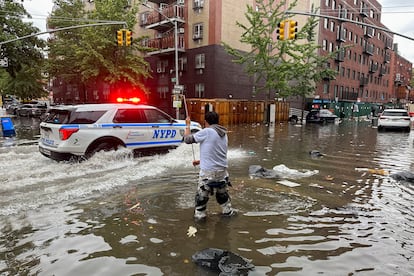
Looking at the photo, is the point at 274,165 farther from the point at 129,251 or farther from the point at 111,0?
the point at 111,0

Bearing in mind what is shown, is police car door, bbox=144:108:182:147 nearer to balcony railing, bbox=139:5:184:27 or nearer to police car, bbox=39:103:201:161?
police car, bbox=39:103:201:161

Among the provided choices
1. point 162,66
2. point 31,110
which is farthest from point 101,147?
point 31,110

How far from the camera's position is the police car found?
8539mm

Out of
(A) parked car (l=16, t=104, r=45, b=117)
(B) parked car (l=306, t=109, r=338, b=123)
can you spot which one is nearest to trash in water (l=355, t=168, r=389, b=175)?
(B) parked car (l=306, t=109, r=338, b=123)

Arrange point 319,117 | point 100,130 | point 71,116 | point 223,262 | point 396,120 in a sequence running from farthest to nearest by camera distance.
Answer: point 319,117, point 396,120, point 100,130, point 71,116, point 223,262

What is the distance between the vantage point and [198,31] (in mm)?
31953

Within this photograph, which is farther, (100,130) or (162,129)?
(162,129)

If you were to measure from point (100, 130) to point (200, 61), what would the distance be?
24.1 meters

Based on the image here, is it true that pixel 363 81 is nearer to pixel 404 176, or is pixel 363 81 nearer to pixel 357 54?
pixel 357 54

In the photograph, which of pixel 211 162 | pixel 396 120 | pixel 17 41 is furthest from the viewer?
pixel 17 41

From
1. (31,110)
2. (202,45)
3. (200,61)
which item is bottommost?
(31,110)

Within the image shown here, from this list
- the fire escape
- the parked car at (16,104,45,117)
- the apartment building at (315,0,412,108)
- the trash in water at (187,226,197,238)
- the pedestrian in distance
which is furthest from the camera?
the apartment building at (315,0,412,108)

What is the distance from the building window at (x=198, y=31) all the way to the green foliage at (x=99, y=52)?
6370mm

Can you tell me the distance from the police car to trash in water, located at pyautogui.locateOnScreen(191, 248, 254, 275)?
593cm
